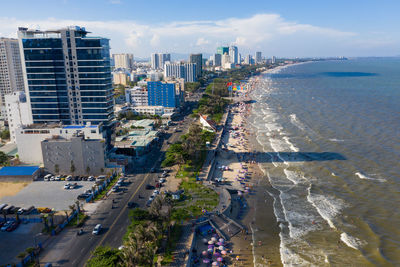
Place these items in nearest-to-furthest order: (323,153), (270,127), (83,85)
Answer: (83,85)
(323,153)
(270,127)

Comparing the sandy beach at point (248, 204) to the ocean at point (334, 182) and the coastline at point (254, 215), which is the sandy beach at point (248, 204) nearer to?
the coastline at point (254, 215)

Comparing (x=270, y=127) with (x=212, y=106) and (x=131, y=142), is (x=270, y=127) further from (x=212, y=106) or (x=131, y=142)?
(x=131, y=142)

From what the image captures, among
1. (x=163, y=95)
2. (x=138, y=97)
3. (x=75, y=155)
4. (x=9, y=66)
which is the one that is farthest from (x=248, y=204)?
(x=9, y=66)

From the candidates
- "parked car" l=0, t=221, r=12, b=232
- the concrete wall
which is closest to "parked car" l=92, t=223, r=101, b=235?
"parked car" l=0, t=221, r=12, b=232

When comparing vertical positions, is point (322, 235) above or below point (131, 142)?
below

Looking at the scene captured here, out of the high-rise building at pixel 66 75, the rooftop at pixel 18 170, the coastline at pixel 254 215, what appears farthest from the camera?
the high-rise building at pixel 66 75

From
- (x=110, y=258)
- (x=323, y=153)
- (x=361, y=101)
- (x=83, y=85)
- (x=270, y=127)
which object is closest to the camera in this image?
(x=110, y=258)

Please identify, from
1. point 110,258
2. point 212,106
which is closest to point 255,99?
point 212,106

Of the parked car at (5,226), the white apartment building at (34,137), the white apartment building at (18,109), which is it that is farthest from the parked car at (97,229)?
the white apartment building at (18,109)
